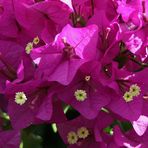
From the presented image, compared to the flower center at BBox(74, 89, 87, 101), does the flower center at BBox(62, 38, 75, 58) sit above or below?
above

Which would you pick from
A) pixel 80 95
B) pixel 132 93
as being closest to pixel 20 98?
pixel 80 95

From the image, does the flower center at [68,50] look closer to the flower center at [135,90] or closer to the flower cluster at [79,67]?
the flower cluster at [79,67]

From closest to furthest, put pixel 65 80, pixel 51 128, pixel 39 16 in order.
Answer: pixel 65 80 → pixel 39 16 → pixel 51 128

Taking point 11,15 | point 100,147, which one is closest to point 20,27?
point 11,15

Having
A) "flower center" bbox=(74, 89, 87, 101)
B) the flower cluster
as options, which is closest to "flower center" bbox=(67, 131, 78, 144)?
the flower cluster

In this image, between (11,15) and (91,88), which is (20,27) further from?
(91,88)

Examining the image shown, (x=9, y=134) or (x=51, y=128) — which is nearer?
(x=9, y=134)

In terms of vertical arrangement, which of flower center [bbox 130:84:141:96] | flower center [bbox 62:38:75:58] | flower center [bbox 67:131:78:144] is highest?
flower center [bbox 62:38:75:58]

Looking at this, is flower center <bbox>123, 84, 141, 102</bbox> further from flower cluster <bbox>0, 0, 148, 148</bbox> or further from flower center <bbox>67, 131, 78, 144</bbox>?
flower center <bbox>67, 131, 78, 144</bbox>

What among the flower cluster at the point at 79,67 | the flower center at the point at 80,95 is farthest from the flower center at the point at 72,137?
the flower center at the point at 80,95
